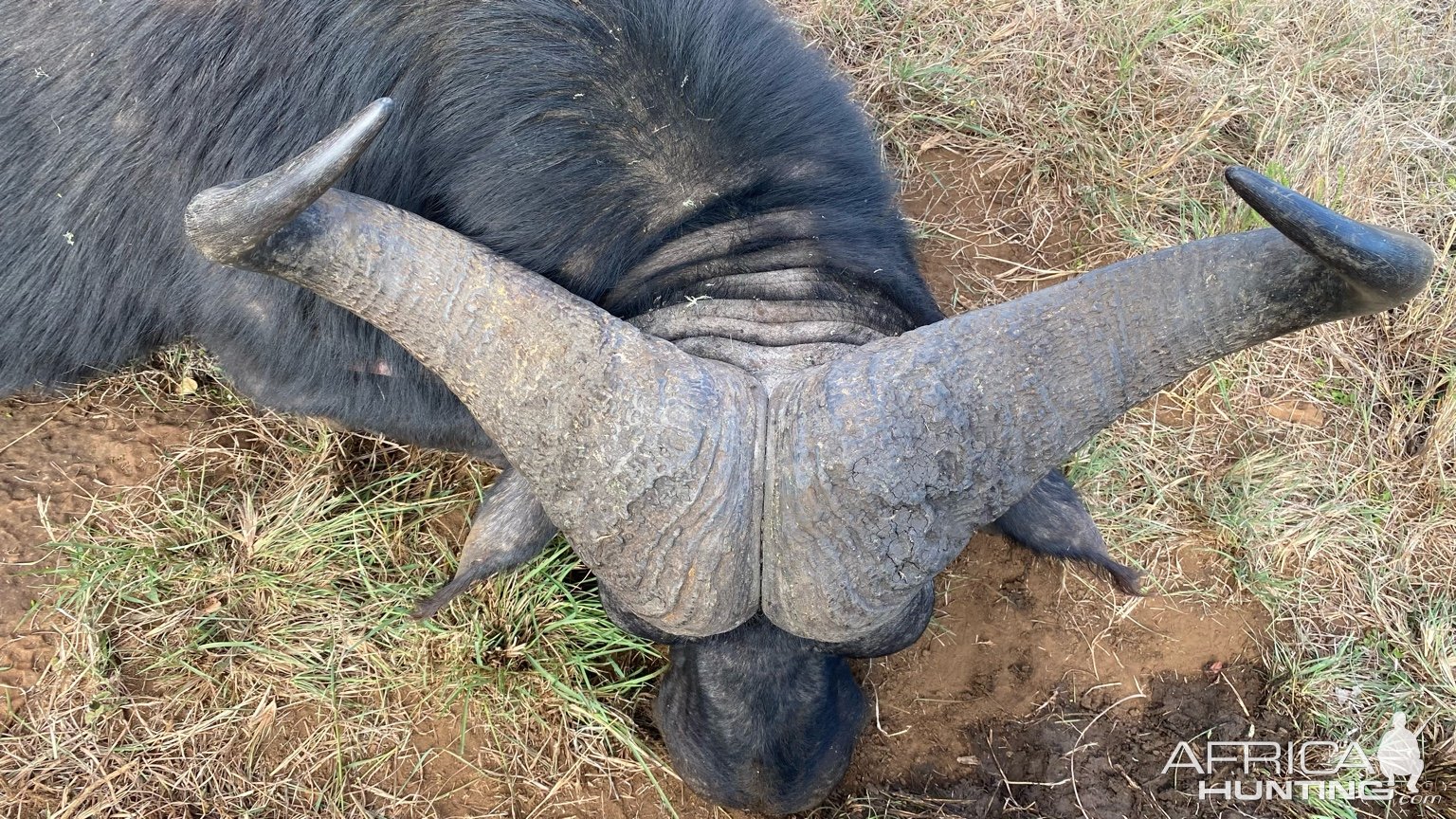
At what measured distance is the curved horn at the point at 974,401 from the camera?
6.68 ft

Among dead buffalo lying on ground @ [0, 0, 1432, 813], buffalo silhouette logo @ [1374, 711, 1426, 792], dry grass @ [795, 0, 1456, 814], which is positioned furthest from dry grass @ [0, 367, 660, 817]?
buffalo silhouette logo @ [1374, 711, 1426, 792]

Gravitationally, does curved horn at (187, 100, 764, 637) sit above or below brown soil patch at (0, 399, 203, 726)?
above

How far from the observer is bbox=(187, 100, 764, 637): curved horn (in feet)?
7.08

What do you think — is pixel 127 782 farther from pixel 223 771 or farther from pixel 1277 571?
pixel 1277 571

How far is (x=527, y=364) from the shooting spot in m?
2.20

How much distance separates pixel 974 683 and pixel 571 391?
83.9 inches

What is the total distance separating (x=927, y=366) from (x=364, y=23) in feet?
5.29

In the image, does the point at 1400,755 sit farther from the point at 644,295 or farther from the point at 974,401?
the point at 644,295

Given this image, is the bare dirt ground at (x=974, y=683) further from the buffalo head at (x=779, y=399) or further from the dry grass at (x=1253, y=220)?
the buffalo head at (x=779, y=399)

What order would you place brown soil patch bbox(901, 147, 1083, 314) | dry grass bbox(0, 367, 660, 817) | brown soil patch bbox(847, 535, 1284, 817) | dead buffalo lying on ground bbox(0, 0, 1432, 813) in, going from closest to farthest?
dead buffalo lying on ground bbox(0, 0, 1432, 813), dry grass bbox(0, 367, 660, 817), brown soil patch bbox(847, 535, 1284, 817), brown soil patch bbox(901, 147, 1083, 314)

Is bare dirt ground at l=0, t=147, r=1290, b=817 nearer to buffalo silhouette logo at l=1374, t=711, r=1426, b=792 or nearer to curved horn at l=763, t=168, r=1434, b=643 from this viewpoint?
buffalo silhouette logo at l=1374, t=711, r=1426, b=792

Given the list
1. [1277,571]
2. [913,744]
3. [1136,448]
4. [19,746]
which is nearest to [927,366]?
[913,744]

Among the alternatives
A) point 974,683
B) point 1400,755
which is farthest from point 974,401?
point 1400,755

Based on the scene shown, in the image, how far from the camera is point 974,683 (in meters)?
3.63
